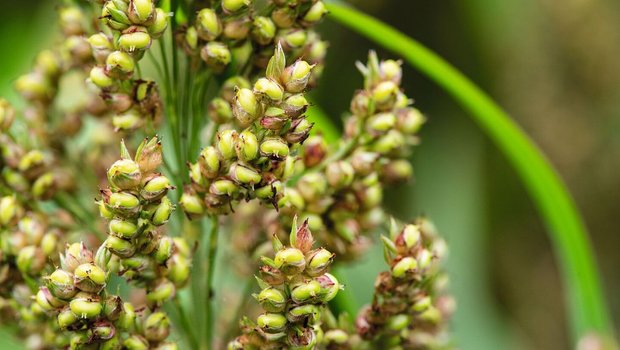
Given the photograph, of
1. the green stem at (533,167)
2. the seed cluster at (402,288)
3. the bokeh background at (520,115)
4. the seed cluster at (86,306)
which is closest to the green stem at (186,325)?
the seed cluster at (86,306)

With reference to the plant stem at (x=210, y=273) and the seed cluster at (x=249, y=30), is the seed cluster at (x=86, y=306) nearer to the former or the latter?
the plant stem at (x=210, y=273)

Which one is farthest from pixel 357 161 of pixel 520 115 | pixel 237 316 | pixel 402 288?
pixel 520 115

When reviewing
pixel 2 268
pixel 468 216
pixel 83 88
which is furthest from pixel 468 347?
pixel 2 268

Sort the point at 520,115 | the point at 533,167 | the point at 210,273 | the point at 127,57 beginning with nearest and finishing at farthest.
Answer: the point at 127,57, the point at 210,273, the point at 533,167, the point at 520,115

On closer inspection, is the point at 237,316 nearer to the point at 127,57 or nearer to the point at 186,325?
the point at 186,325

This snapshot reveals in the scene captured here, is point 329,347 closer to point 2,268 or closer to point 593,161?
point 2,268

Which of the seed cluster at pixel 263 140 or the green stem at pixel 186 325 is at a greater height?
the seed cluster at pixel 263 140
